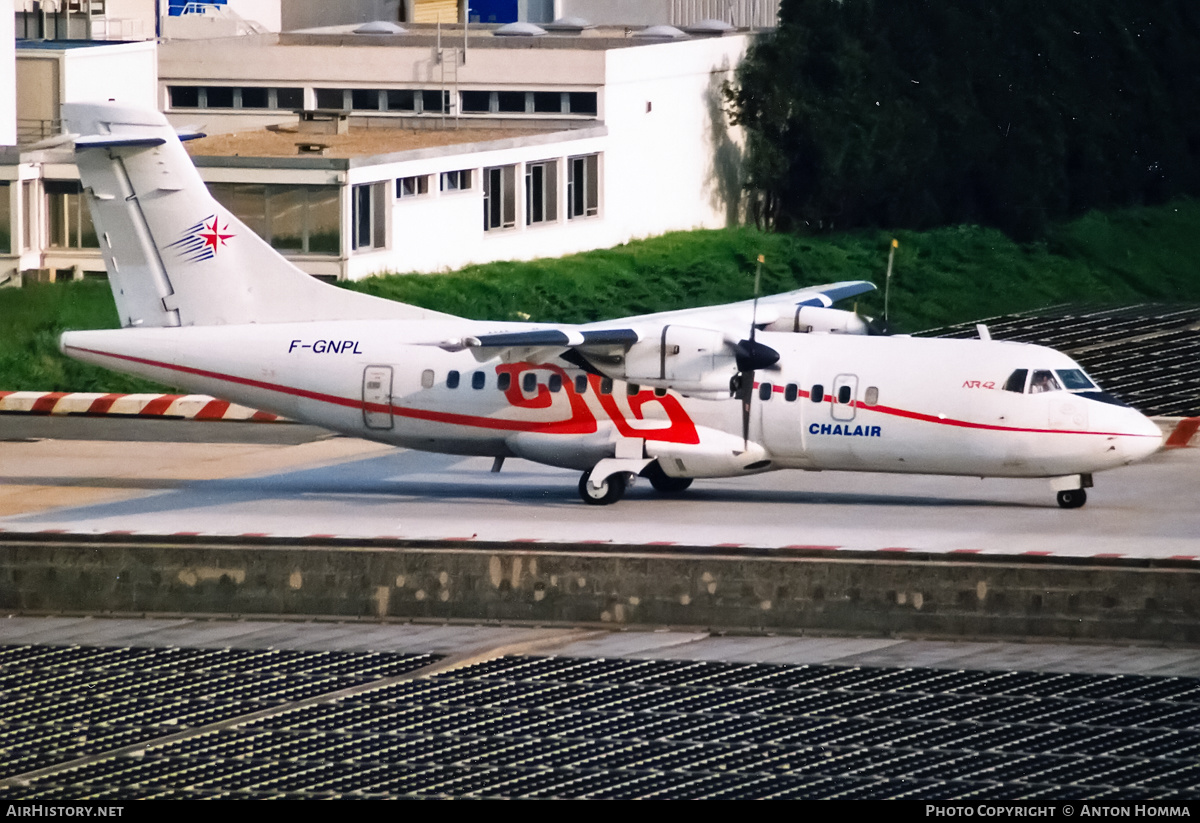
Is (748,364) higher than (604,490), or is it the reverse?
(748,364)

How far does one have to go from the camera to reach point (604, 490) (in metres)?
29.3

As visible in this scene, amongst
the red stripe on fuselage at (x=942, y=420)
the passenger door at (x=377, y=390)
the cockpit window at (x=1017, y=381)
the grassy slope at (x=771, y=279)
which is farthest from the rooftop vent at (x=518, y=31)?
the cockpit window at (x=1017, y=381)

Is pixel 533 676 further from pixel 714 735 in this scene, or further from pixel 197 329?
pixel 197 329

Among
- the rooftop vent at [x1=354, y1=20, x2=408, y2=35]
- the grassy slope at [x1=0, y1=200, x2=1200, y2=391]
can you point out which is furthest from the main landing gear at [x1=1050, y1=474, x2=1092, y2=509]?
the rooftop vent at [x1=354, y1=20, x2=408, y2=35]

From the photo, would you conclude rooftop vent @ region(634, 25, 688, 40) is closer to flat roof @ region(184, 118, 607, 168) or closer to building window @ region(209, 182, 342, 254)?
flat roof @ region(184, 118, 607, 168)

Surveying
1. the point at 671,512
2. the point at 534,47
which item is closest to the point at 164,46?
the point at 534,47

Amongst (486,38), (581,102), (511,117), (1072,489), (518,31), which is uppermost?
(518,31)

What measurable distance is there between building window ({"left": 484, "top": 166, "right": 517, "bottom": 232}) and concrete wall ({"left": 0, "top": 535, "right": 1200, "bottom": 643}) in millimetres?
32608

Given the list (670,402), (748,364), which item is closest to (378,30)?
(670,402)

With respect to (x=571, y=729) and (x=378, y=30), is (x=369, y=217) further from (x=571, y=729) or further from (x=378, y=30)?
(x=571, y=729)

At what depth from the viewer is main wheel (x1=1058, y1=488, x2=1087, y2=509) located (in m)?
28.7

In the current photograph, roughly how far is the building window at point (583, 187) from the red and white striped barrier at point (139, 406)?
82.4 ft

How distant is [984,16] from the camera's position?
78375 mm

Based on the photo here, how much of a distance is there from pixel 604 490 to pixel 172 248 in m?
7.49
